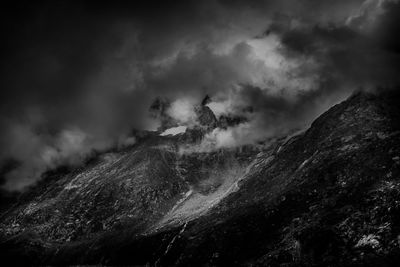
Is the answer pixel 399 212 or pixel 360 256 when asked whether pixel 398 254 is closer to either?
pixel 360 256

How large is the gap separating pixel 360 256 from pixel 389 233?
1773cm

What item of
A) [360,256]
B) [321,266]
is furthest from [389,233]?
[321,266]

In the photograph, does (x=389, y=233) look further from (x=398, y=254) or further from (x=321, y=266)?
(x=321, y=266)

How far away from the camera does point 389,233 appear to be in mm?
185375

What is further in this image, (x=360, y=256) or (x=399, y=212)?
(x=399, y=212)

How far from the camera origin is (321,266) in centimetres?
19550

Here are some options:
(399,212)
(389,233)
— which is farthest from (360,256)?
(399,212)

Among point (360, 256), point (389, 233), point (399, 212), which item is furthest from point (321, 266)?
point (399, 212)

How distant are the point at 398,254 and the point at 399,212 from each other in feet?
130

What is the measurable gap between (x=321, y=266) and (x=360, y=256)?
2054cm

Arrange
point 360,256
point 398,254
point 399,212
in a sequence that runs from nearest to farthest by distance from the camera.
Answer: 1. point 398,254
2. point 360,256
3. point 399,212

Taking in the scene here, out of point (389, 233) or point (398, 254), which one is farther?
point (389, 233)

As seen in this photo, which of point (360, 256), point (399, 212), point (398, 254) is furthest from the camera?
point (399, 212)

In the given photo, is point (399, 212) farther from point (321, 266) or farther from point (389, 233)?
point (321, 266)
